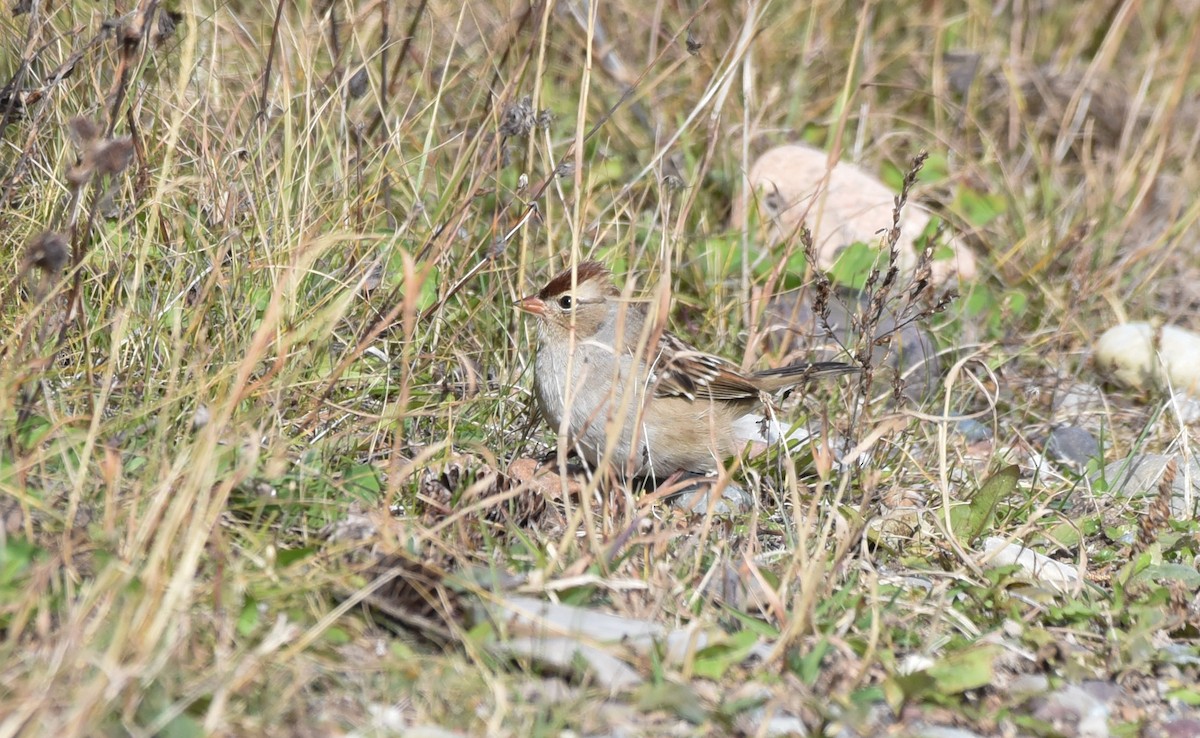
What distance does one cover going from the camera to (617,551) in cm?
314

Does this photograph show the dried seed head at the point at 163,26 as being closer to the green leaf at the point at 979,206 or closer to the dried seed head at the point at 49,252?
the dried seed head at the point at 49,252

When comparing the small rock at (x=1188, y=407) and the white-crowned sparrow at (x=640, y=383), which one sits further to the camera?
the small rock at (x=1188, y=407)

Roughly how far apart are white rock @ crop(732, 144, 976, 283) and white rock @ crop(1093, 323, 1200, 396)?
0.62 meters

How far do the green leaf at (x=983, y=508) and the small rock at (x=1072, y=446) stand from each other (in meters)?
0.86

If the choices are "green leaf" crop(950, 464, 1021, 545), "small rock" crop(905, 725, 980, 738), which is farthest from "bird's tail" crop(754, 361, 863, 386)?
"small rock" crop(905, 725, 980, 738)

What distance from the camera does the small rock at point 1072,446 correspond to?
445cm

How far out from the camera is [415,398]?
387cm

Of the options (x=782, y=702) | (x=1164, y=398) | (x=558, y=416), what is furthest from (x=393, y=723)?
(x=1164, y=398)

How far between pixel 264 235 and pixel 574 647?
1597 mm

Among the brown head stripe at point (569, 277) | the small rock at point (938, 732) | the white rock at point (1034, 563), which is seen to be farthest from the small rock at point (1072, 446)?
the small rock at point (938, 732)

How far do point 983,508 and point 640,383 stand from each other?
1.05 m

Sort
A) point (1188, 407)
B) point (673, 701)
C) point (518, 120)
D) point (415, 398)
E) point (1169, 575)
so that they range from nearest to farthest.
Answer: point (673, 701) < point (1169, 575) < point (518, 120) < point (415, 398) < point (1188, 407)

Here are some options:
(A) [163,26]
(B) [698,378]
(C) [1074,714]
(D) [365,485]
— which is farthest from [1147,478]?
(A) [163,26]

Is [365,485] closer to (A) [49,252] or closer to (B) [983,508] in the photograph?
(A) [49,252]
